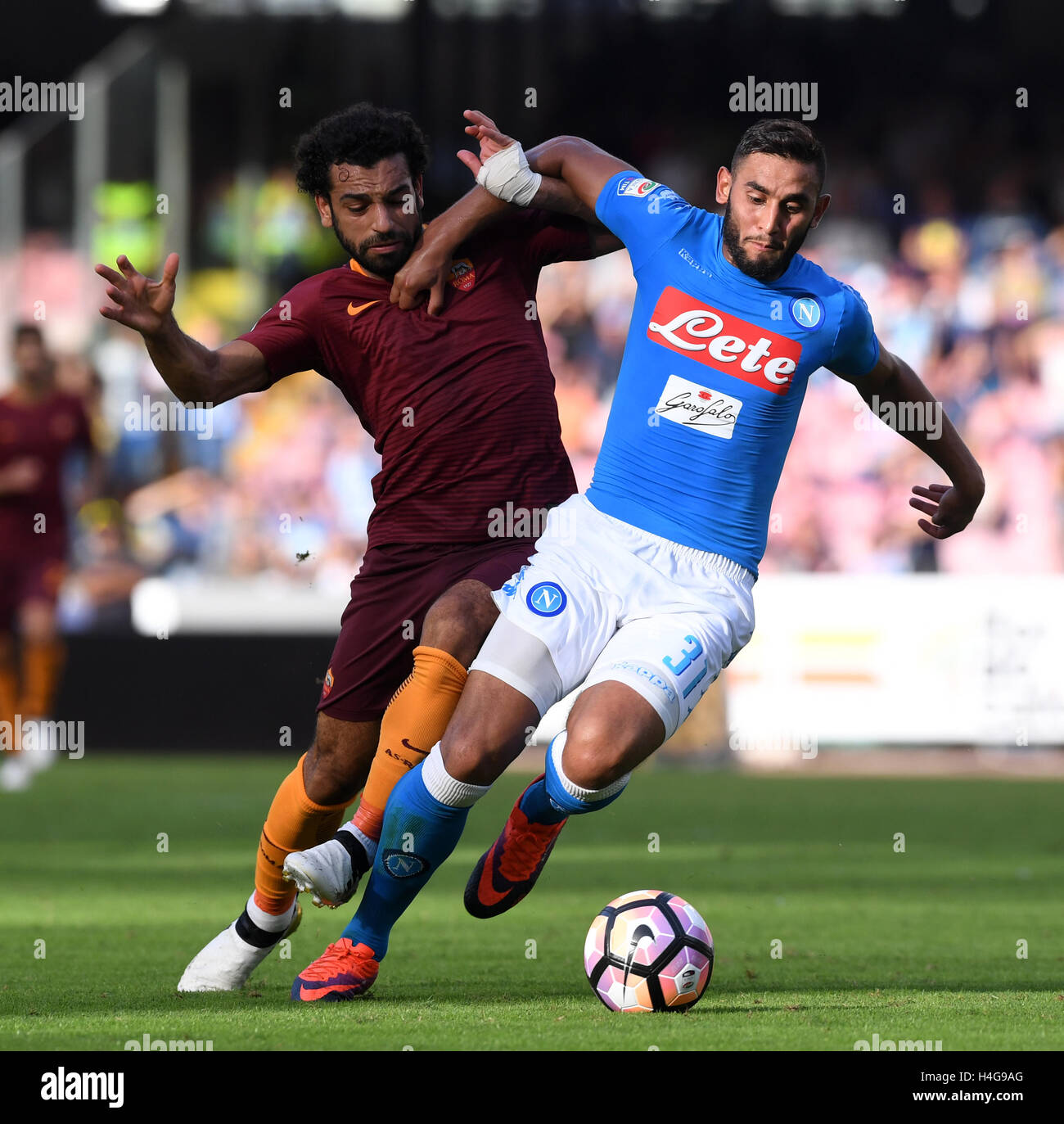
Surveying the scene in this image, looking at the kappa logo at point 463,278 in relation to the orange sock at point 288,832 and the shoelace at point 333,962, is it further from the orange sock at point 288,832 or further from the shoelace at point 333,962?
the shoelace at point 333,962

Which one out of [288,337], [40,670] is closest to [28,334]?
[40,670]

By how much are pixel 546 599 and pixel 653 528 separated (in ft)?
1.26

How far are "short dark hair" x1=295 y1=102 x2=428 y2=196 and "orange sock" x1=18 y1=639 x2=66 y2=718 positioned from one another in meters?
Answer: 8.23

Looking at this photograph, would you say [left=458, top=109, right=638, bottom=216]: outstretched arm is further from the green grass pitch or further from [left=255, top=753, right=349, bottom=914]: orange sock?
the green grass pitch

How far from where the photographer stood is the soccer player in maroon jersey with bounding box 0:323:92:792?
13438 mm

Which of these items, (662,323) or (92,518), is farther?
(92,518)

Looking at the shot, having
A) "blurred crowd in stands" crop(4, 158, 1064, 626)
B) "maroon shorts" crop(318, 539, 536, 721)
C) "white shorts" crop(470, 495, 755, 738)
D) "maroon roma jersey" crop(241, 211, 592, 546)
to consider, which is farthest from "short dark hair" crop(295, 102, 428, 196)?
"blurred crowd in stands" crop(4, 158, 1064, 626)

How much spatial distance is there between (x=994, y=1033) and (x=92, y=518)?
43.2 ft

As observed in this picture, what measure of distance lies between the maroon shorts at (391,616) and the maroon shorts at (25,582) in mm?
8134

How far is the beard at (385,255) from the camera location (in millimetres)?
5777
